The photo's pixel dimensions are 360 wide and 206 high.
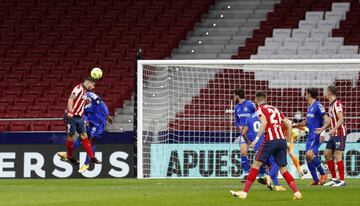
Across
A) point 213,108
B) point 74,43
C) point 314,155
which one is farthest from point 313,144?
point 74,43

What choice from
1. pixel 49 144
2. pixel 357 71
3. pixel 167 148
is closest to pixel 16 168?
pixel 49 144

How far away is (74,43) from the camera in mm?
31969

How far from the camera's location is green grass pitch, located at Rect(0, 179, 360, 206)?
46.6ft

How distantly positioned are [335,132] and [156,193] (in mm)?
3884

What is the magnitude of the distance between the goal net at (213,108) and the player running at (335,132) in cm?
264

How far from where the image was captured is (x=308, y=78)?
Result: 974 inches

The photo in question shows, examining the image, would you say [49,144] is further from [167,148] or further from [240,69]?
[240,69]

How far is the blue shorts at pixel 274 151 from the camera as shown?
14.9 metres

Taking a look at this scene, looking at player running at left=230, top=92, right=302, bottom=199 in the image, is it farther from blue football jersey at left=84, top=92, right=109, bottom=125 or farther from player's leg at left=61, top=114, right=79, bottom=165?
blue football jersey at left=84, top=92, right=109, bottom=125

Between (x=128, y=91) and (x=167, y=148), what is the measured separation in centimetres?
589

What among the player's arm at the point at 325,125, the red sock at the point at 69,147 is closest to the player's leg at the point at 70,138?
the red sock at the point at 69,147

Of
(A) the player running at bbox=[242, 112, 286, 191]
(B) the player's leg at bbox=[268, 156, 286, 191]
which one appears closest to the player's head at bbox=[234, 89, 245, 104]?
(A) the player running at bbox=[242, 112, 286, 191]

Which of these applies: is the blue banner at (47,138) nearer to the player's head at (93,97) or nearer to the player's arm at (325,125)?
the player's head at (93,97)

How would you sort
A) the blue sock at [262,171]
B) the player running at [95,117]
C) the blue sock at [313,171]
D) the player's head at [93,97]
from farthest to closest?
1. the player running at [95,117]
2. the player's head at [93,97]
3. the blue sock at [313,171]
4. the blue sock at [262,171]
